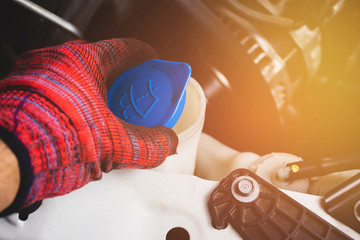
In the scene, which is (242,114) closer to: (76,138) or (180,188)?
(180,188)

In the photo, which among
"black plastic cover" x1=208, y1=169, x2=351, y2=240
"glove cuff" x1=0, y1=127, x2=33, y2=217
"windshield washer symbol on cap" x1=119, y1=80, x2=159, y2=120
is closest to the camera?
"glove cuff" x1=0, y1=127, x2=33, y2=217

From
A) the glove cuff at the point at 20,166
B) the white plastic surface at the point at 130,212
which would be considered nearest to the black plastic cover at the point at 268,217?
the white plastic surface at the point at 130,212

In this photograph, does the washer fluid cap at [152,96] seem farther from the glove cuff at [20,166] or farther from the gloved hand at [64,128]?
the glove cuff at [20,166]

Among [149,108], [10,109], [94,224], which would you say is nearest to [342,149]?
[149,108]

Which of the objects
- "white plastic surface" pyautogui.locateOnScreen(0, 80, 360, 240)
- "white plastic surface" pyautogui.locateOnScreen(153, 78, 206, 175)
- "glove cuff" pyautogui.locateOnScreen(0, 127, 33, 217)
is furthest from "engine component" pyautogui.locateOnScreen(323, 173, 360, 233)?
"glove cuff" pyautogui.locateOnScreen(0, 127, 33, 217)

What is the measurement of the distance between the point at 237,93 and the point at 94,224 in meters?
0.56

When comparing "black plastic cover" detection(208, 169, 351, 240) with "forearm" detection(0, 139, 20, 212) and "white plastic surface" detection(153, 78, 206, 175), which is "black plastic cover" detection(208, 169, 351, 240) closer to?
"white plastic surface" detection(153, 78, 206, 175)

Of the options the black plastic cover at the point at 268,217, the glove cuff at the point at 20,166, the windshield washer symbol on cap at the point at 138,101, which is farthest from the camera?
the windshield washer symbol on cap at the point at 138,101

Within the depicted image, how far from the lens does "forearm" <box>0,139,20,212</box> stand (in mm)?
296

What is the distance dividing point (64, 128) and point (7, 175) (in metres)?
0.08

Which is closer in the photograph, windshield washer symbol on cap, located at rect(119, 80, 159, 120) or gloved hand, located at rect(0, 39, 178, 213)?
gloved hand, located at rect(0, 39, 178, 213)

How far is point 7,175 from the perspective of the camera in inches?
11.7

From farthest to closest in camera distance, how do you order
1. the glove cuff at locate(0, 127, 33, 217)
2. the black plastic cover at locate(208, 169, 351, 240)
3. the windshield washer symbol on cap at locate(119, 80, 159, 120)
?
the windshield washer symbol on cap at locate(119, 80, 159, 120) < the black plastic cover at locate(208, 169, 351, 240) < the glove cuff at locate(0, 127, 33, 217)

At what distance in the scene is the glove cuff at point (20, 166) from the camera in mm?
295
